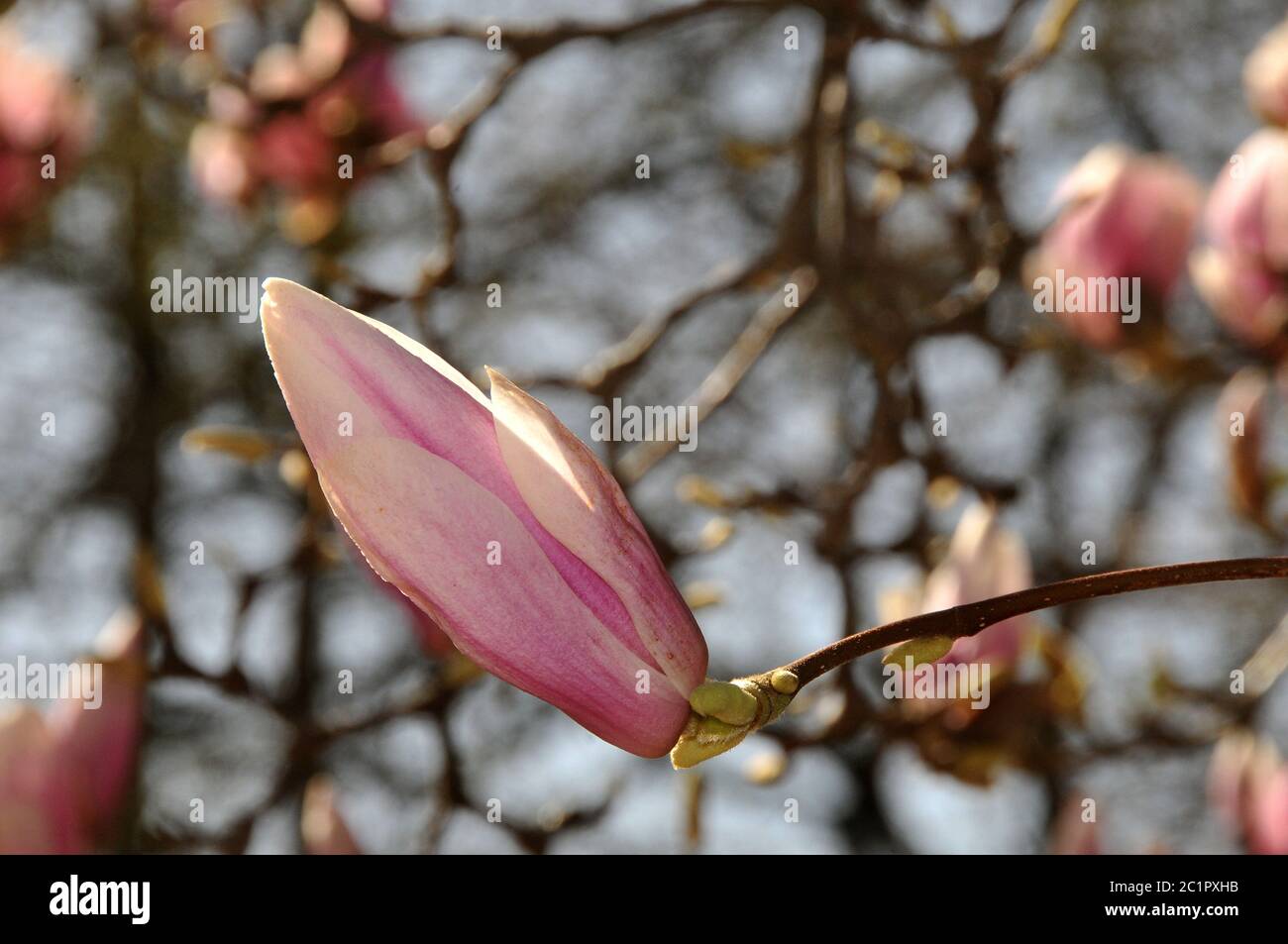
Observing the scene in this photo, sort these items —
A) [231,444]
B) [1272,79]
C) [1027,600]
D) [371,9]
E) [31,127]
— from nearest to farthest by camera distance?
[1027,600], [231,444], [1272,79], [371,9], [31,127]

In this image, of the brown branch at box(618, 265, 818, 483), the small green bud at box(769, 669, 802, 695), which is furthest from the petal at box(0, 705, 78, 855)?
the small green bud at box(769, 669, 802, 695)

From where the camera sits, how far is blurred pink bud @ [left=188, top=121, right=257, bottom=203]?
130 centimetres

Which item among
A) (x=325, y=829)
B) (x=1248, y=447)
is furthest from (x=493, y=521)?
(x=1248, y=447)

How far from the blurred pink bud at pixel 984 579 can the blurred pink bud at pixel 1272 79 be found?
0.38 metres

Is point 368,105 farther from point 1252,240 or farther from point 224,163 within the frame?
point 1252,240

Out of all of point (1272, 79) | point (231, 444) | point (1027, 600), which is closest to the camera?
point (1027, 600)

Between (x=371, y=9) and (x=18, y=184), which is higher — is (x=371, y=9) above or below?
above

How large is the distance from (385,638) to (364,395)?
6.10ft

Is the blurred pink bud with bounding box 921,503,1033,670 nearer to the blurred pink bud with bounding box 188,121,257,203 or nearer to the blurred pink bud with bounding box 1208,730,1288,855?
the blurred pink bud with bounding box 1208,730,1288,855

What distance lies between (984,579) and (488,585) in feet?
1.97

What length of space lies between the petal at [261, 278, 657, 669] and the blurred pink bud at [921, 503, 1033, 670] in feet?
1.88

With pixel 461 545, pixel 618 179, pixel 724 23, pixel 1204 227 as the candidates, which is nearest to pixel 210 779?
pixel 618 179

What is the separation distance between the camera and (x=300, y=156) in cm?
126
